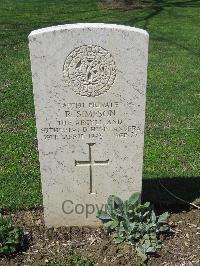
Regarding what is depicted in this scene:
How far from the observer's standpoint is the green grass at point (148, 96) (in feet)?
19.2

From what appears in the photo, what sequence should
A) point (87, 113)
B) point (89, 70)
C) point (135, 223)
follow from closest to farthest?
point (89, 70) < point (87, 113) < point (135, 223)

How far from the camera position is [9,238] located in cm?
423

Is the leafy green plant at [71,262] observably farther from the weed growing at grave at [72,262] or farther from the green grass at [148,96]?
the green grass at [148,96]

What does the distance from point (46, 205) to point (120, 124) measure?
3.82 ft

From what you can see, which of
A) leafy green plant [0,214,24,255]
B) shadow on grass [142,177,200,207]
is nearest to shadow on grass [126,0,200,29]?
shadow on grass [142,177,200,207]

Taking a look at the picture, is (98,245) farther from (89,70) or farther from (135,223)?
(89,70)

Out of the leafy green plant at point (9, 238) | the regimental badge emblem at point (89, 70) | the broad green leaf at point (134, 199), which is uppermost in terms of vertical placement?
the regimental badge emblem at point (89, 70)

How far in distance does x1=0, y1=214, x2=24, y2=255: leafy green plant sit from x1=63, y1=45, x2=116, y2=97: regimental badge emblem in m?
1.42

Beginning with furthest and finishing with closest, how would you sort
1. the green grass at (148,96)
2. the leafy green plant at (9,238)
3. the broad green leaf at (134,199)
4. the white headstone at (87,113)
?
the green grass at (148,96) → the broad green leaf at (134,199) → the leafy green plant at (9,238) → the white headstone at (87,113)

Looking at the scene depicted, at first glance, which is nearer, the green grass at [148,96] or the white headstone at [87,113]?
the white headstone at [87,113]

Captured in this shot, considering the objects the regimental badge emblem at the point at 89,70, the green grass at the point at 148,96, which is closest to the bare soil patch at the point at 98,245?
the green grass at the point at 148,96

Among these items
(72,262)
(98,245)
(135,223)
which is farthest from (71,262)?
(135,223)

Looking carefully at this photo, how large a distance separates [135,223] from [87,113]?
1.13 m

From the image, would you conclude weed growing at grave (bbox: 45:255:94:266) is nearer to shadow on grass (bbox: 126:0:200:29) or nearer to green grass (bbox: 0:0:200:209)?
green grass (bbox: 0:0:200:209)
